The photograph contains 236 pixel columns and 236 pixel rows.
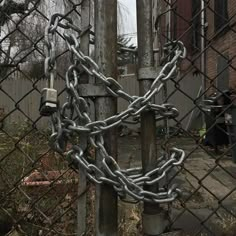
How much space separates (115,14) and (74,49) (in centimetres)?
19

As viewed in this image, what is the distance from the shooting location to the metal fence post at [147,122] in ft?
4.32

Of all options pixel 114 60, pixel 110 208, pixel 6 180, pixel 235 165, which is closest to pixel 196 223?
pixel 6 180

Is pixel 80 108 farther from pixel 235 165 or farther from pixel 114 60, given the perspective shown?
pixel 235 165

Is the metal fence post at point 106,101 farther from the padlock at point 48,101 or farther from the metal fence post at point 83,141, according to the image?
the padlock at point 48,101

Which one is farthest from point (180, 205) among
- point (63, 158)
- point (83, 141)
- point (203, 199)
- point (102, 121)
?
point (102, 121)

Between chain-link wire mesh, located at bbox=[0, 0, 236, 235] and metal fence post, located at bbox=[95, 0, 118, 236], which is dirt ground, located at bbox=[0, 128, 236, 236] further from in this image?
metal fence post, located at bbox=[95, 0, 118, 236]

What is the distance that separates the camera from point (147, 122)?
53.1 inches

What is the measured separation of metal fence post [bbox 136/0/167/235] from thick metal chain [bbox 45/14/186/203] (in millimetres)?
59

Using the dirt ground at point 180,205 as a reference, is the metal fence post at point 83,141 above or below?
above

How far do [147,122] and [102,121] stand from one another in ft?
0.63

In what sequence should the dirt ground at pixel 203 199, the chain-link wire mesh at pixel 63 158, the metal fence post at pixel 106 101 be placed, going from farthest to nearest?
the dirt ground at pixel 203 199 → the chain-link wire mesh at pixel 63 158 → the metal fence post at pixel 106 101

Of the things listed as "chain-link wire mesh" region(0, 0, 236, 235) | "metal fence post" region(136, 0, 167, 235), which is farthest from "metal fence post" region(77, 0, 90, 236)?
"metal fence post" region(136, 0, 167, 235)

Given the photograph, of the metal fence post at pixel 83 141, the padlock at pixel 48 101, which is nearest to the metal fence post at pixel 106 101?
the metal fence post at pixel 83 141

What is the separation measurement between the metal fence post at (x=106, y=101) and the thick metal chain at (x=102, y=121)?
0.07m
